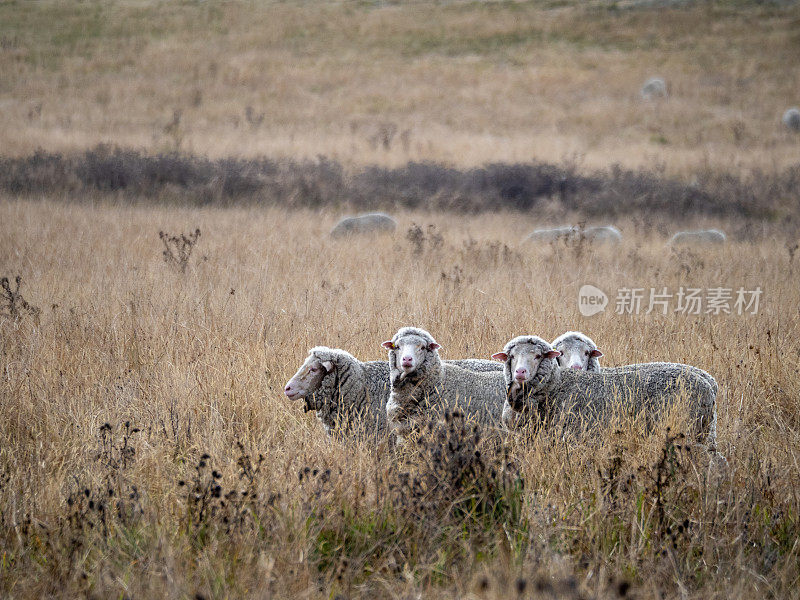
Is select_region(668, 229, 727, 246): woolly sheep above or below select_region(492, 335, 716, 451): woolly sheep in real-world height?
above

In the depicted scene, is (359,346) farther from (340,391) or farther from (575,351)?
(575,351)

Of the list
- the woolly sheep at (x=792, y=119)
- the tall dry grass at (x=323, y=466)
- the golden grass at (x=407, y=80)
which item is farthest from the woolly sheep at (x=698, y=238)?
the woolly sheep at (x=792, y=119)

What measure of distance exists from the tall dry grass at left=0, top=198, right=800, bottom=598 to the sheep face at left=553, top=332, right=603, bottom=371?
87 centimetres

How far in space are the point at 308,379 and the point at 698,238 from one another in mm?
10453

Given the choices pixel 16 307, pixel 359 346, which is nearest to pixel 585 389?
pixel 359 346

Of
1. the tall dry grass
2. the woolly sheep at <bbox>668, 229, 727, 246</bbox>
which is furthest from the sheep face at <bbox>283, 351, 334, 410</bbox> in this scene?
the woolly sheep at <bbox>668, 229, 727, 246</bbox>

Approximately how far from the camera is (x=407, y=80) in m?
33.4

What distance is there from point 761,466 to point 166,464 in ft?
10.6

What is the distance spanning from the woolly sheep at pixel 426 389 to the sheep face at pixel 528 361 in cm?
27

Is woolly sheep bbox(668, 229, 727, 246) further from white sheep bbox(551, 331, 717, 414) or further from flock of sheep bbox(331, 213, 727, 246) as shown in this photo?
white sheep bbox(551, 331, 717, 414)

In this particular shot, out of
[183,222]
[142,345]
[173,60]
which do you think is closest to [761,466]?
[142,345]

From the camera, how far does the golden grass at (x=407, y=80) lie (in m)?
21.9

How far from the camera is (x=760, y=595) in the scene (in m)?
2.65

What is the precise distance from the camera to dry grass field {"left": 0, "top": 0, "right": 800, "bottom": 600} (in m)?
2.86
